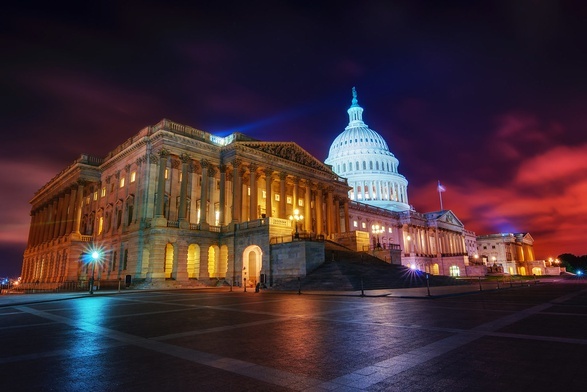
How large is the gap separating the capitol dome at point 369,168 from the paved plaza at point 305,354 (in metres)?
111

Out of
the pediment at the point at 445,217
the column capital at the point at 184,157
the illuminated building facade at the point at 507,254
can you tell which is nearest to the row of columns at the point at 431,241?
the pediment at the point at 445,217

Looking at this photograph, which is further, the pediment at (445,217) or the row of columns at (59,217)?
the pediment at (445,217)

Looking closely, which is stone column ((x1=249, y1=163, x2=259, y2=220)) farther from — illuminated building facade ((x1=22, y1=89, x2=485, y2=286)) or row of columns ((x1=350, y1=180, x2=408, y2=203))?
row of columns ((x1=350, y1=180, x2=408, y2=203))

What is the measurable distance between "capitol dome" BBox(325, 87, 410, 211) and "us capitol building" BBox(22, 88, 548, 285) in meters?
53.6

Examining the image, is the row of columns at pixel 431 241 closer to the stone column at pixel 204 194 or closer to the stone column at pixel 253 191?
the stone column at pixel 253 191

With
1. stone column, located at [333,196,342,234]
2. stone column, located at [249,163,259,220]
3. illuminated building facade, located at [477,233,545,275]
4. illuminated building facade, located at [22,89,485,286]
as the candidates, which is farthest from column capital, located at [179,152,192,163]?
illuminated building facade, located at [477,233,545,275]

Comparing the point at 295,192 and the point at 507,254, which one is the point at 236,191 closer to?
the point at 295,192

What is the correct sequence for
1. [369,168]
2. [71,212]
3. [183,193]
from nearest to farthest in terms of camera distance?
1. [183,193]
2. [71,212]
3. [369,168]

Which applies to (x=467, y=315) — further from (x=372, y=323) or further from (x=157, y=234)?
(x=157, y=234)

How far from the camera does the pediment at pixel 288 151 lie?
5403cm

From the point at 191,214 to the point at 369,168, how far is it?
88.9m

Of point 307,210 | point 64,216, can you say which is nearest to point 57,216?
point 64,216

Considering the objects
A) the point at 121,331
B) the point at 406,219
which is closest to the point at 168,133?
the point at 121,331

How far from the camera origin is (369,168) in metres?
127
